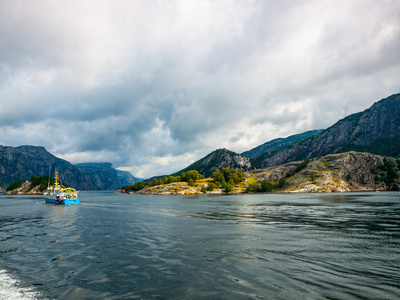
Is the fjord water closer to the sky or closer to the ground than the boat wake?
closer to the ground

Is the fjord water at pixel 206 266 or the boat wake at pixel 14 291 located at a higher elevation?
the boat wake at pixel 14 291

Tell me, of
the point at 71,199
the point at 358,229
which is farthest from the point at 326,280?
the point at 71,199

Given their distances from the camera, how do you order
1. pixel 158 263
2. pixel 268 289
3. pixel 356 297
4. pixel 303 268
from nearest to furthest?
pixel 356 297 < pixel 268 289 < pixel 303 268 < pixel 158 263

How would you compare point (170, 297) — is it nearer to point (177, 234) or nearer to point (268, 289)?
point (268, 289)

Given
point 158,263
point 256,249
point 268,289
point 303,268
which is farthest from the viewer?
point 256,249

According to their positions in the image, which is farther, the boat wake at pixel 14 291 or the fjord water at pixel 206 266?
the fjord water at pixel 206 266

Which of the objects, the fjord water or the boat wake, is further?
the fjord water

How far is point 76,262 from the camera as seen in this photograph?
1050 inches

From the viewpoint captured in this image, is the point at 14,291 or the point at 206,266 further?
the point at 206,266

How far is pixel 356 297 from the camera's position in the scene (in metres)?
16.4

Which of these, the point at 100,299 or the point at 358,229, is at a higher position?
the point at 100,299

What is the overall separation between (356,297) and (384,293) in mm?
2501

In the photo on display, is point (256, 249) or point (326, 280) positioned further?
point (256, 249)

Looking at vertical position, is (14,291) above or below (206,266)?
above
